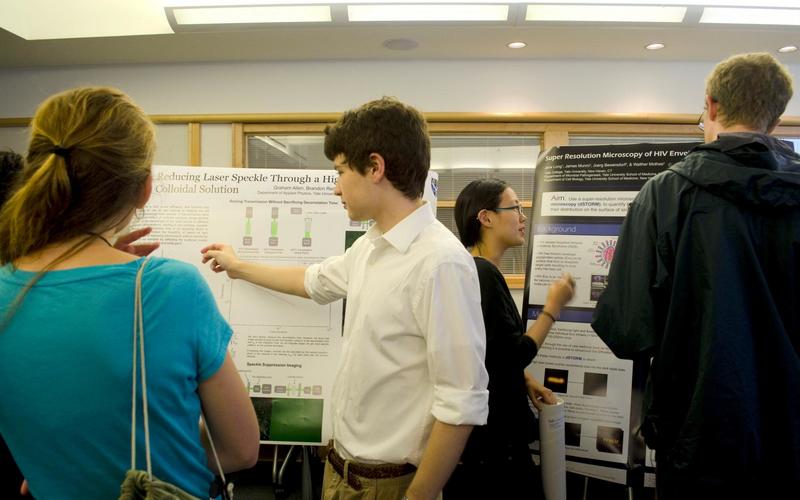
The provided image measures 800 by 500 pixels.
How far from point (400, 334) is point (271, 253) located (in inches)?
41.2

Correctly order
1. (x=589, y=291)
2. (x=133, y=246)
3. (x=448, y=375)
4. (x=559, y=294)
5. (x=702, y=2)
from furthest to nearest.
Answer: (x=702, y=2) < (x=589, y=291) < (x=559, y=294) < (x=133, y=246) < (x=448, y=375)

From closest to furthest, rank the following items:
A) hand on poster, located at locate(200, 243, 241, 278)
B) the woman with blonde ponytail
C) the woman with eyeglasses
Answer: the woman with blonde ponytail < the woman with eyeglasses < hand on poster, located at locate(200, 243, 241, 278)

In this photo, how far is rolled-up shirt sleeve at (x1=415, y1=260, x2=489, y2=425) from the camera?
1.11 metres

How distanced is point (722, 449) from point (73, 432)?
122 centimetres

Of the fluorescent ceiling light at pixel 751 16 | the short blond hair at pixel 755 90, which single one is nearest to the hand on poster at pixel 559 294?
the short blond hair at pixel 755 90

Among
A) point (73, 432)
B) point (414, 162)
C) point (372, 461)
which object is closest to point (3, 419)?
point (73, 432)

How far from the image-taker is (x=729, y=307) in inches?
45.1

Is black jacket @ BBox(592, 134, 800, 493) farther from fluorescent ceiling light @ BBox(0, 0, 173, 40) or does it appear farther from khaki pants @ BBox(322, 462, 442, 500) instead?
fluorescent ceiling light @ BBox(0, 0, 173, 40)

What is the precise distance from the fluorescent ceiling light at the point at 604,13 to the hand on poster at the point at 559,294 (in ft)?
6.28

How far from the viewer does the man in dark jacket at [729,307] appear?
1.14m

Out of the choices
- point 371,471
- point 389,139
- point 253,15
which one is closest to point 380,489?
point 371,471

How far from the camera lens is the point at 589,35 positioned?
3.56 metres

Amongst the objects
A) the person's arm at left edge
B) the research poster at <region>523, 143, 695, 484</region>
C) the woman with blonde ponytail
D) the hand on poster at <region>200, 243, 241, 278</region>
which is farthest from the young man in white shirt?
the research poster at <region>523, 143, 695, 484</region>

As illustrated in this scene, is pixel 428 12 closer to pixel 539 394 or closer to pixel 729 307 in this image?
pixel 539 394
